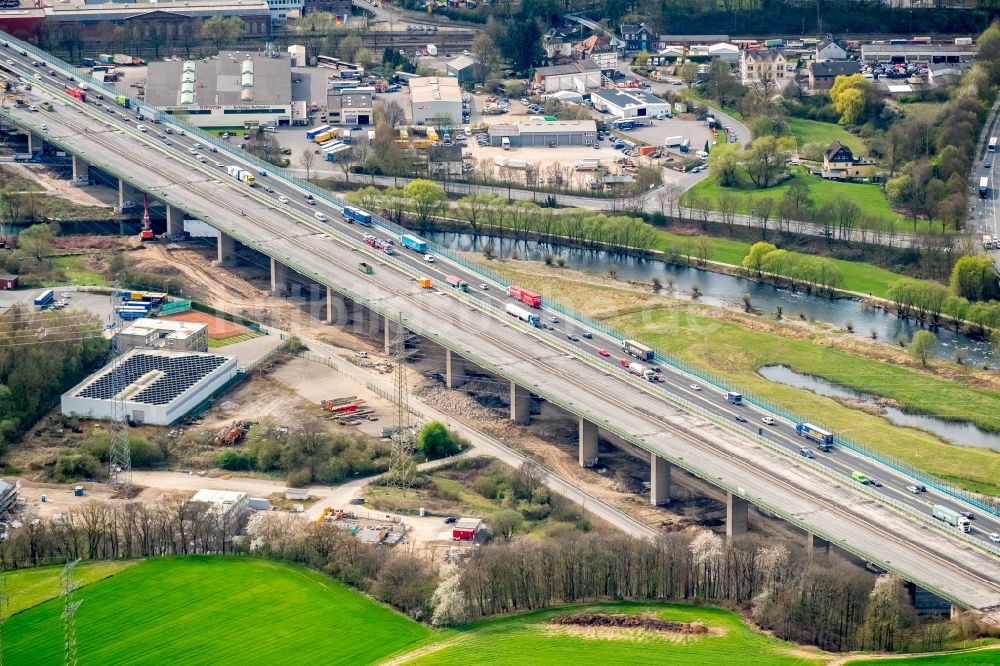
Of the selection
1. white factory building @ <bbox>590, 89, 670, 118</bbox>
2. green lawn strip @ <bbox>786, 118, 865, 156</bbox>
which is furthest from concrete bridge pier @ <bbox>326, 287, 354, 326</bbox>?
Result: green lawn strip @ <bbox>786, 118, 865, 156</bbox>

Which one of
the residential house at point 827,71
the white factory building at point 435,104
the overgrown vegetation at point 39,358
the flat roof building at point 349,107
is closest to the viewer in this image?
the overgrown vegetation at point 39,358

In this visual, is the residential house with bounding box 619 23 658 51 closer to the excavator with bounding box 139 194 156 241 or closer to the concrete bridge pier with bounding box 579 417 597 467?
the excavator with bounding box 139 194 156 241

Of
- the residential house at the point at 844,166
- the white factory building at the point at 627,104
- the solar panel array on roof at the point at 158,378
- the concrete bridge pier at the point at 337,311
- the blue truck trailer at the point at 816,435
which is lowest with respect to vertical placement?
the blue truck trailer at the point at 816,435

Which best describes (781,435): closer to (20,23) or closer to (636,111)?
(636,111)

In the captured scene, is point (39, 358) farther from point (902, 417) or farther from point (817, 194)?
point (817, 194)

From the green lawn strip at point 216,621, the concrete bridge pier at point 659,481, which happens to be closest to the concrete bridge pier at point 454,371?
the concrete bridge pier at point 659,481

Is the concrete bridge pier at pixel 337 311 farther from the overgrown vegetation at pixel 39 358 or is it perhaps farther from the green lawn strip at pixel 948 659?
the green lawn strip at pixel 948 659
